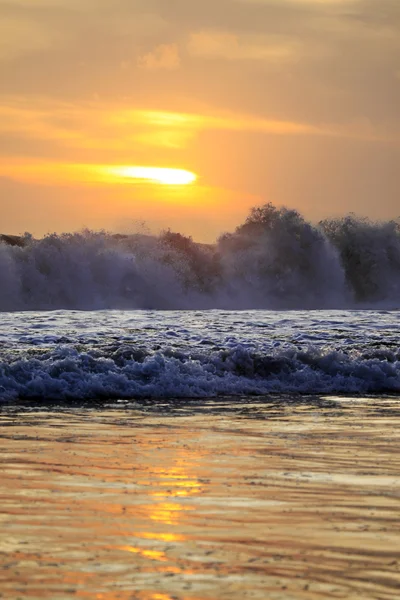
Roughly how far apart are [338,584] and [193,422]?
5810 millimetres

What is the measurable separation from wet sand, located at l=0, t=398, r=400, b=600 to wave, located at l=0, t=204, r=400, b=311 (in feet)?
83.2

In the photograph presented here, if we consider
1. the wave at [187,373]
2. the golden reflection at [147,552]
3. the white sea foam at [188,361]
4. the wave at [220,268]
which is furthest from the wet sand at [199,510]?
the wave at [220,268]

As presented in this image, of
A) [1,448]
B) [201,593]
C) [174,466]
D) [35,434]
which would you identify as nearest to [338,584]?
[201,593]

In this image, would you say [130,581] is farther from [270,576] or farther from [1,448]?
[1,448]

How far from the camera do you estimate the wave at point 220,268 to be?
36000mm

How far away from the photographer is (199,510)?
6.30 meters

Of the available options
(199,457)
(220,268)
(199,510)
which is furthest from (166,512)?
(220,268)

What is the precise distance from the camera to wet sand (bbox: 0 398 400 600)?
4.88m

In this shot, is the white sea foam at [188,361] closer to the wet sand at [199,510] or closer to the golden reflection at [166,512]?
the wet sand at [199,510]

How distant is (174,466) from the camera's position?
7.84m

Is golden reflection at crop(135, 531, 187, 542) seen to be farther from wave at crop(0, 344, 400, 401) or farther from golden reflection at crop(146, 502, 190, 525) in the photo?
wave at crop(0, 344, 400, 401)

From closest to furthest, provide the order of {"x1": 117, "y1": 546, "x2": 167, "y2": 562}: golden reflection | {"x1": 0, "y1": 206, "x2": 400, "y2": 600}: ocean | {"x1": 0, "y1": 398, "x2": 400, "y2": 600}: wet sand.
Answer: {"x1": 0, "y1": 398, "x2": 400, "y2": 600}: wet sand → {"x1": 0, "y1": 206, "x2": 400, "y2": 600}: ocean → {"x1": 117, "y1": 546, "x2": 167, "y2": 562}: golden reflection

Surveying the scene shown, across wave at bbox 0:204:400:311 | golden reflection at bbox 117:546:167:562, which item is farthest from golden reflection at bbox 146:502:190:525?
wave at bbox 0:204:400:311

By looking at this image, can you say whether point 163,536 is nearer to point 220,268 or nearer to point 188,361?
point 188,361
